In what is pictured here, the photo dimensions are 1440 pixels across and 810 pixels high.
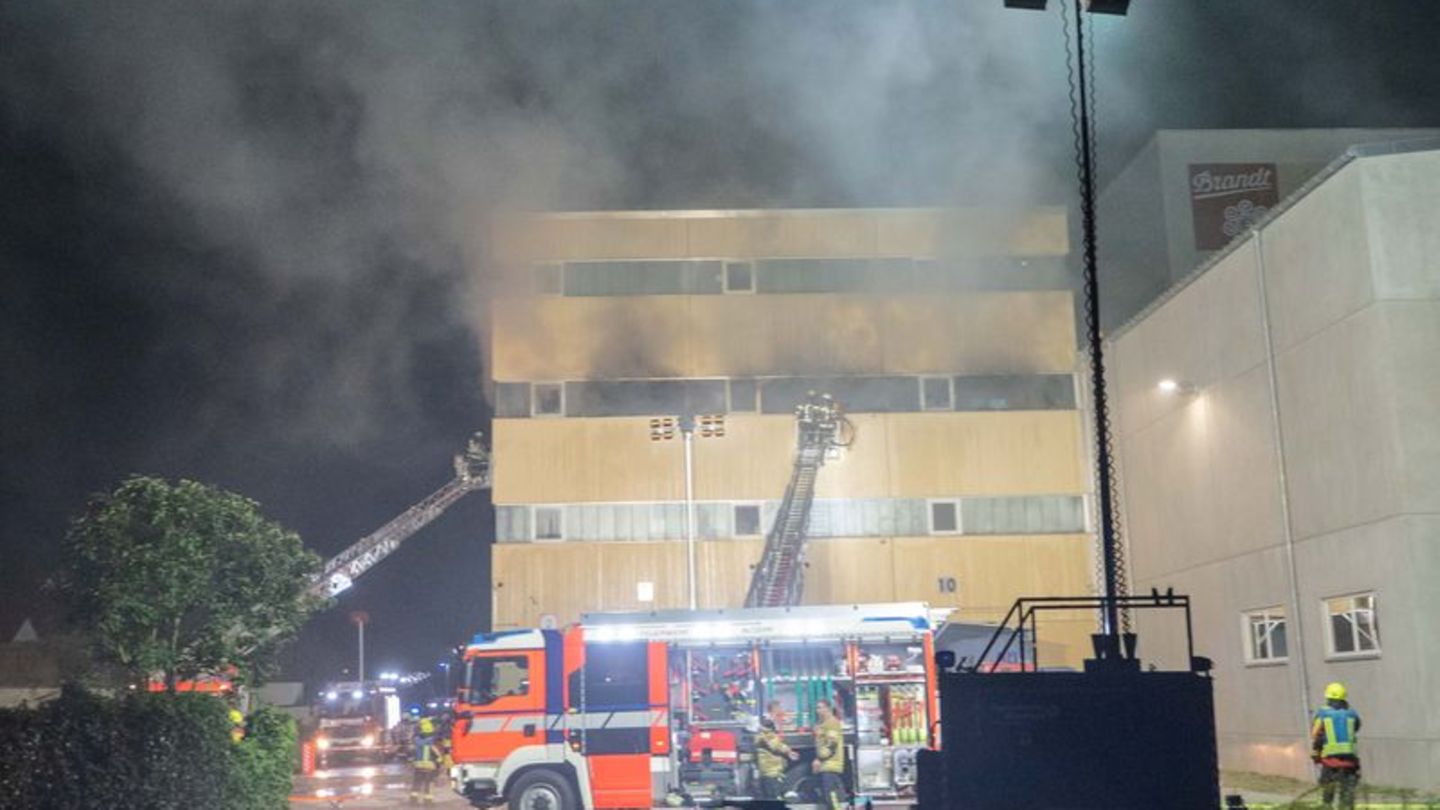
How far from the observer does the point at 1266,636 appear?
22.0 m

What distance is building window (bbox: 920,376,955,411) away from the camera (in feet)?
113

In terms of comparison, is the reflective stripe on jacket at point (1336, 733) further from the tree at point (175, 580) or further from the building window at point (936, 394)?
the building window at point (936, 394)

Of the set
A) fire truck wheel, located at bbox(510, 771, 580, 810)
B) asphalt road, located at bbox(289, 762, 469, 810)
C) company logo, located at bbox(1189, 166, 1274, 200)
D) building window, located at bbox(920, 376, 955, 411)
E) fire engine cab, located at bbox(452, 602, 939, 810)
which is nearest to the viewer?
fire truck wheel, located at bbox(510, 771, 580, 810)

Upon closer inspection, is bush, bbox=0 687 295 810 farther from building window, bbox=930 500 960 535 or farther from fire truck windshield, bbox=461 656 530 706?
building window, bbox=930 500 960 535

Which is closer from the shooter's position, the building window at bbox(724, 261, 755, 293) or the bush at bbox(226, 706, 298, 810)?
the bush at bbox(226, 706, 298, 810)

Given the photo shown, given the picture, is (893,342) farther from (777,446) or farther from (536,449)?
(536,449)

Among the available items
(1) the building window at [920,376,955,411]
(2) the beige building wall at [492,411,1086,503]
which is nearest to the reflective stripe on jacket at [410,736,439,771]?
(2) the beige building wall at [492,411,1086,503]

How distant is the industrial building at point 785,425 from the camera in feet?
111

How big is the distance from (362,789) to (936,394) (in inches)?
653

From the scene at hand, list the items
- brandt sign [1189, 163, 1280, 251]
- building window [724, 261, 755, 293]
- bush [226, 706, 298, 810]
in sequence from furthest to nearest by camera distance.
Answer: brandt sign [1189, 163, 1280, 251]
building window [724, 261, 755, 293]
bush [226, 706, 298, 810]

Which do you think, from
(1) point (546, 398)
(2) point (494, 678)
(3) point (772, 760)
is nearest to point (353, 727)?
(1) point (546, 398)

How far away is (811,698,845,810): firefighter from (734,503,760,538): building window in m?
18.2

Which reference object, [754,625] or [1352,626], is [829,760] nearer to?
[754,625]

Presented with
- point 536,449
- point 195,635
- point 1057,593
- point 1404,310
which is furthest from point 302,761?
point 1404,310
